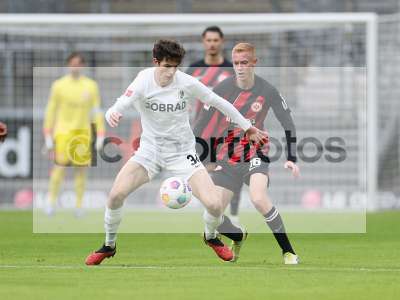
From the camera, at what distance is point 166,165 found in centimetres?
1155

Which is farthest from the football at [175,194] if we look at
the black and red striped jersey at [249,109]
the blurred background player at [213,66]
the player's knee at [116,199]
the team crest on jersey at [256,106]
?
the blurred background player at [213,66]

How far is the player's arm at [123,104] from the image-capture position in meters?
11.0

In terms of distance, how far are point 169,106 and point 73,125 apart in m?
9.07

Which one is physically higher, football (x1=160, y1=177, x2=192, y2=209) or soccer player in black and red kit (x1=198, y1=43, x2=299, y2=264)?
soccer player in black and red kit (x1=198, y1=43, x2=299, y2=264)

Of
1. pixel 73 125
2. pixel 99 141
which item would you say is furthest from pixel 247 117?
pixel 73 125

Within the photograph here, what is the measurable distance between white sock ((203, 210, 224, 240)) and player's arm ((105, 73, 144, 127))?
4.46 ft

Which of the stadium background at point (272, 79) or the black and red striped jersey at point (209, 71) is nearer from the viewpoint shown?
the black and red striped jersey at point (209, 71)

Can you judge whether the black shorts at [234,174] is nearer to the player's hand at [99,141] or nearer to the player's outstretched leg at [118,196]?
the player's outstretched leg at [118,196]

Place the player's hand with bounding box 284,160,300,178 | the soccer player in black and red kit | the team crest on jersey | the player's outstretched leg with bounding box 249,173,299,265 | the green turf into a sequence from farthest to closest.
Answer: the team crest on jersey → the soccer player in black and red kit → the player's outstretched leg with bounding box 249,173,299,265 → the player's hand with bounding box 284,160,300,178 → the green turf

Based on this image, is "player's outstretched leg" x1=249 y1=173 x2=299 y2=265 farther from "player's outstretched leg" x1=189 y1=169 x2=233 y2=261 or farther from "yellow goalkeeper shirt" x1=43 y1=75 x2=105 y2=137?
"yellow goalkeeper shirt" x1=43 y1=75 x2=105 y2=137

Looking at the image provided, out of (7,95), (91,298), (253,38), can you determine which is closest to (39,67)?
(7,95)

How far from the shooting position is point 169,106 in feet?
37.3

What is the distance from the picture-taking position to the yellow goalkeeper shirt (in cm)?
1983

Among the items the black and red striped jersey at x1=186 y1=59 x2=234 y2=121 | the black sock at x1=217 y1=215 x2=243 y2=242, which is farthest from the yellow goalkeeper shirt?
the black sock at x1=217 y1=215 x2=243 y2=242
